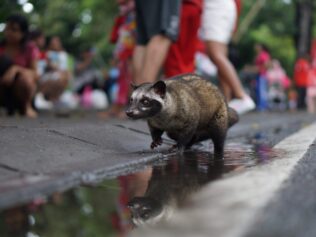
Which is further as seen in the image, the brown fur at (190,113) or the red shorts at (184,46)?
the red shorts at (184,46)

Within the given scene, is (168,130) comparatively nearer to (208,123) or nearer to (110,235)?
(208,123)

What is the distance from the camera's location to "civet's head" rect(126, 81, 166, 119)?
14.7 feet

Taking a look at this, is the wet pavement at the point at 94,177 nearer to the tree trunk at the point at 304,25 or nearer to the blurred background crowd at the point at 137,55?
the blurred background crowd at the point at 137,55

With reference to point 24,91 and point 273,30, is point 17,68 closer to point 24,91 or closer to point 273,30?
point 24,91

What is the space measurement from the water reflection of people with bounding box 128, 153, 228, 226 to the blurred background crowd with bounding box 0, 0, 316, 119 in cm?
154

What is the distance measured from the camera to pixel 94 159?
4.04 m

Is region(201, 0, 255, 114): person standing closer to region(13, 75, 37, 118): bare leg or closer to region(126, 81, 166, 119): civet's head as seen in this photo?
region(126, 81, 166, 119): civet's head

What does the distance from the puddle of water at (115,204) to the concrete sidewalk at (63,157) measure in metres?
0.11

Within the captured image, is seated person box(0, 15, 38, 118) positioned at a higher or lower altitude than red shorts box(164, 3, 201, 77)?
lower

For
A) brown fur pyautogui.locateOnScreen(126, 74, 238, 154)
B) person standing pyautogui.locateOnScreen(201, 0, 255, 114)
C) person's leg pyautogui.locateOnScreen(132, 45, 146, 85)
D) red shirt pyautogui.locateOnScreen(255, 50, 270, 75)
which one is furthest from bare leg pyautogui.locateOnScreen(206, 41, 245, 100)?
red shirt pyautogui.locateOnScreen(255, 50, 270, 75)

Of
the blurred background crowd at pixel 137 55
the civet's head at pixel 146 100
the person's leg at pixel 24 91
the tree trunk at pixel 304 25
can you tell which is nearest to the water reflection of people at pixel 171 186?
the civet's head at pixel 146 100

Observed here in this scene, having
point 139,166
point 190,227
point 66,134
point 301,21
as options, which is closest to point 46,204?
point 190,227

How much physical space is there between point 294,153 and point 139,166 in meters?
1.11

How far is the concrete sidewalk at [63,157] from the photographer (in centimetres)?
307
